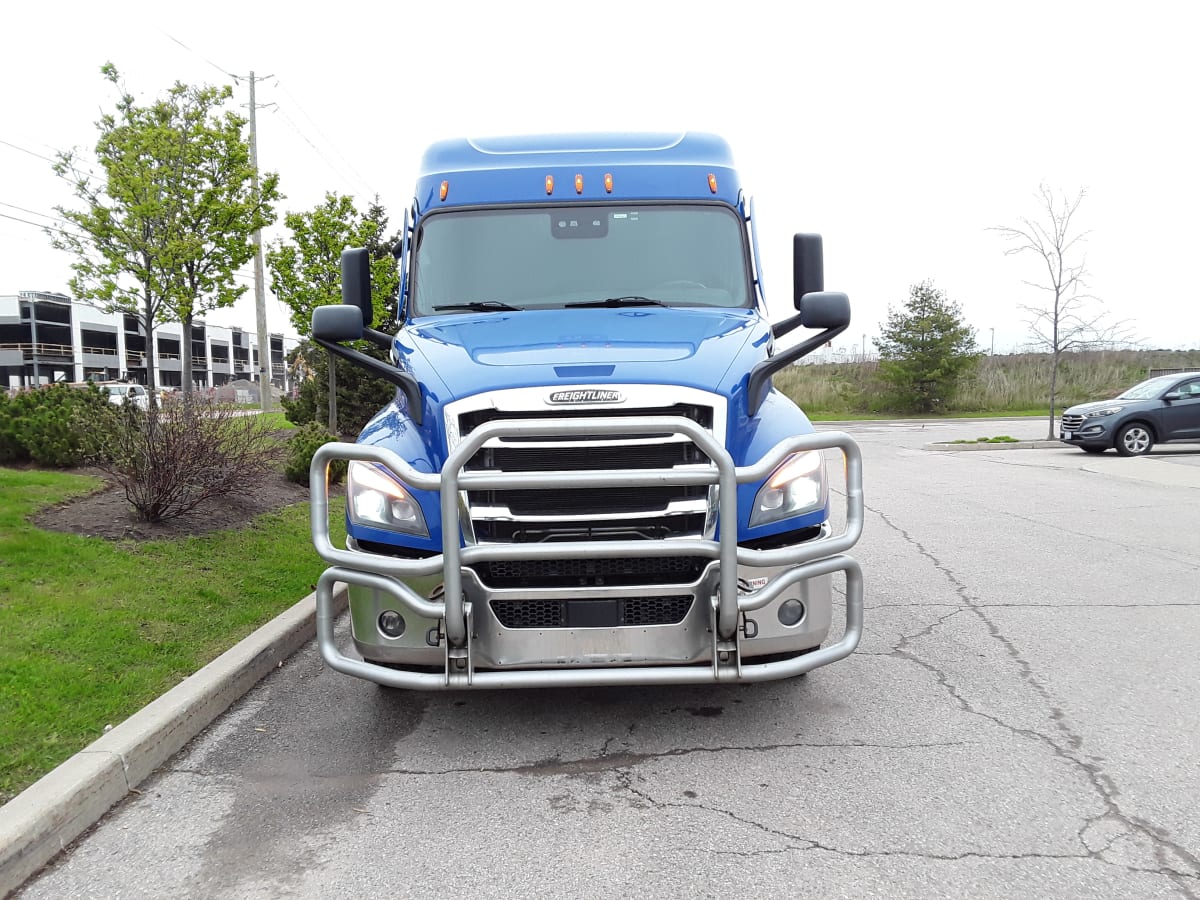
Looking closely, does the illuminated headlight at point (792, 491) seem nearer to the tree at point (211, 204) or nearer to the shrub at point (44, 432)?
the shrub at point (44, 432)

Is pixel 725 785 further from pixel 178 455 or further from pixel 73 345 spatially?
pixel 73 345

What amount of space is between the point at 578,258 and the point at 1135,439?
16.2m

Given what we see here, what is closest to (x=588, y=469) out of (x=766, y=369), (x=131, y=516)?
(x=766, y=369)

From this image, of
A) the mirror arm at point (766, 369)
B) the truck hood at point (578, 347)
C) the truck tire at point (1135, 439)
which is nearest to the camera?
the truck hood at point (578, 347)

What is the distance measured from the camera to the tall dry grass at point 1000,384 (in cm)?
3812

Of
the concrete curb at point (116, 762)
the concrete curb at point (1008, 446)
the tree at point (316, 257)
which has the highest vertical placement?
the tree at point (316, 257)

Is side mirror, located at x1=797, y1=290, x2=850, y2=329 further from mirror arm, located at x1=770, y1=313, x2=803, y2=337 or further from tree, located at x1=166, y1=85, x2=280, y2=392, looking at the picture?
tree, located at x1=166, y1=85, x2=280, y2=392

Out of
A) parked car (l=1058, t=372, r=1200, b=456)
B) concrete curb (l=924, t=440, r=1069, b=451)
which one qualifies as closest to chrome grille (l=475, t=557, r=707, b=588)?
parked car (l=1058, t=372, r=1200, b=456)

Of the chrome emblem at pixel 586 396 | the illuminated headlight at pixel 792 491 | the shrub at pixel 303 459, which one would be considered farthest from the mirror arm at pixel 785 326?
the shrub at pixel 303 459

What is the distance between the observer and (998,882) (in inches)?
109

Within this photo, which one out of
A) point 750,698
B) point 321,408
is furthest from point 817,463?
point 321,408

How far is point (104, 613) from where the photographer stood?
5.15 meters

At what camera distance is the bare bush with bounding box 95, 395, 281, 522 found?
7070 millimetres

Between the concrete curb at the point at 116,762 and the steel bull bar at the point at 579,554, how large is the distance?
33.3 inches
